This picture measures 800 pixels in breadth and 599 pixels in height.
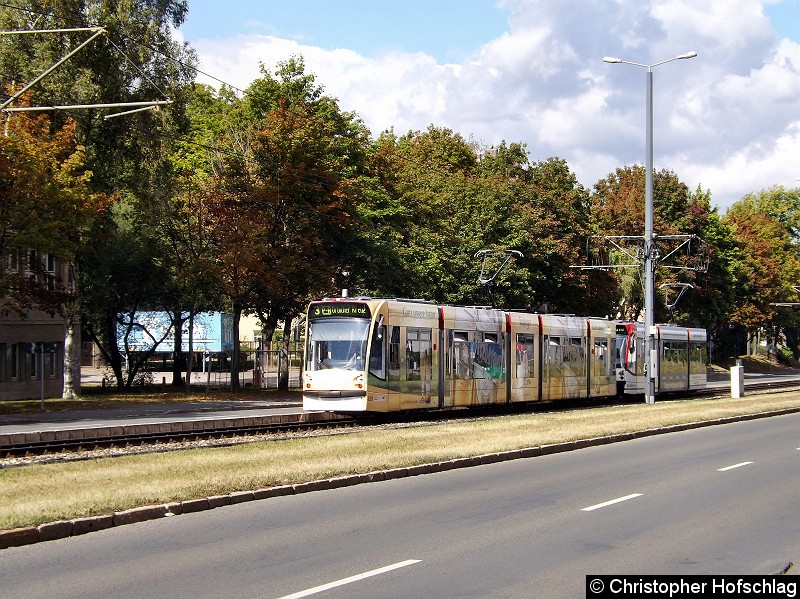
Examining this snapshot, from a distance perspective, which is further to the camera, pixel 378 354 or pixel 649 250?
pixel 649 250

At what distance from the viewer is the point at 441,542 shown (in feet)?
35.5

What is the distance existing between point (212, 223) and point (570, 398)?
17.8 meters

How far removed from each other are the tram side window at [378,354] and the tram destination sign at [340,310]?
0.56 metres

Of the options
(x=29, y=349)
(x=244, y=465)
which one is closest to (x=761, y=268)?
(x=29, y=349)

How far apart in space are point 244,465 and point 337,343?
12361mm

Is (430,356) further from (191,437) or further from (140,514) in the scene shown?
(140,514)

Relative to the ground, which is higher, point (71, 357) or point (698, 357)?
point (71, 357)

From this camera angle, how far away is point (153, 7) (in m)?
41.7

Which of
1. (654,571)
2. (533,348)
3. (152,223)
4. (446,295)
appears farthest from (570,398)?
(654,571)

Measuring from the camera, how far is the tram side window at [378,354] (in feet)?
94.5

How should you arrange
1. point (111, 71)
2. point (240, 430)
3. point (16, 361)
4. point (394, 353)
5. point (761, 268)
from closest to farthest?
1. point (240, 430)
2. point (394, 353)
3. point (111, 71)
4. point (16, 361)
5. point (761, 268)

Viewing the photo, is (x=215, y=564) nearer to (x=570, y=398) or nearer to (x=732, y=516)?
(x=732, y=516)

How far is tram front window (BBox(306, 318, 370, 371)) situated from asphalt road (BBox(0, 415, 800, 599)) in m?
12.1

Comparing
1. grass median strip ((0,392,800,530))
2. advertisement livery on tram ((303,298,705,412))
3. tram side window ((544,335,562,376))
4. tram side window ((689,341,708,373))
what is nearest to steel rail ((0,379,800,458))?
advertisement livery on tram ((303,298,705,412))
